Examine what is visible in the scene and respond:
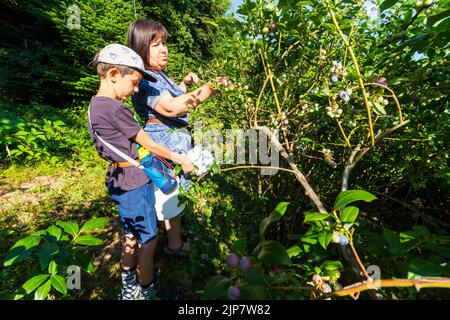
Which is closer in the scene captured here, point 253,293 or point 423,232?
point 253,293

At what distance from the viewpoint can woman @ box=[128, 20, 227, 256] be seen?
1429 millimetres

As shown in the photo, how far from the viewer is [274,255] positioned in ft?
1.91

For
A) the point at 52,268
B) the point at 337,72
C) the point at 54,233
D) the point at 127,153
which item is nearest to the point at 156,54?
the point at 127,153

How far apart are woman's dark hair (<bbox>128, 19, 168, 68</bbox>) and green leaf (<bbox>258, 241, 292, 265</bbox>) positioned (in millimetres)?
1443

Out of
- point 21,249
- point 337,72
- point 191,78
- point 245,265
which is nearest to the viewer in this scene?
point 245,265

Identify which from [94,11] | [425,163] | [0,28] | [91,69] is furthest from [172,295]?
[0,28]

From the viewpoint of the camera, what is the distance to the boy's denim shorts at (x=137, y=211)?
1.41m

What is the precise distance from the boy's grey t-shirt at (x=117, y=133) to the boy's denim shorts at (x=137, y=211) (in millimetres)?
50

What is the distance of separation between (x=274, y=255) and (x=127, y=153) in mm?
1103

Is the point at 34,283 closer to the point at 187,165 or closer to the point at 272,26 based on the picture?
the point at 187,165

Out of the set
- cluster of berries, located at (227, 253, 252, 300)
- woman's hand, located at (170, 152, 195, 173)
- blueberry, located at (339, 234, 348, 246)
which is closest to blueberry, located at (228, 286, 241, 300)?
cluster of berries, located at (227, 253, 252, 300)

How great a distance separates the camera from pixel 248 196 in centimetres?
259
